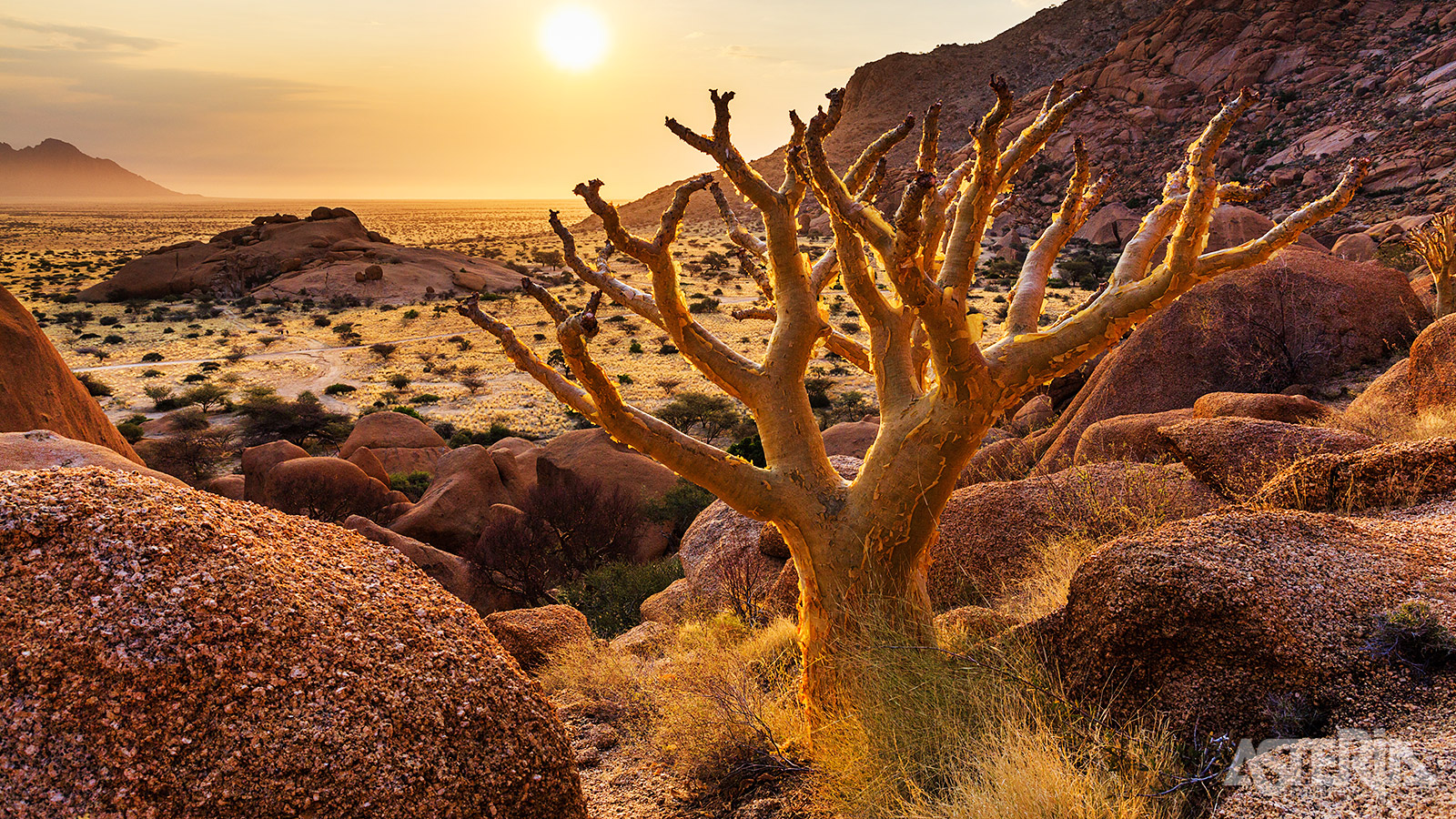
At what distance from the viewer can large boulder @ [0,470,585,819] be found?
195cm

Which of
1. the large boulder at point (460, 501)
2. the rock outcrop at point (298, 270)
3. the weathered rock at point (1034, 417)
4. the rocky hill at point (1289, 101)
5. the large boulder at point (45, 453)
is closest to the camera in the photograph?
the large boulder at point (45, 453)

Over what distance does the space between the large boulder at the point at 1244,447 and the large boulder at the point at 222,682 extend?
16.3 ft

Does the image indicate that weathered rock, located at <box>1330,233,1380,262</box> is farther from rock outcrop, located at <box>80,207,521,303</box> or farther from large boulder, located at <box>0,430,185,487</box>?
rock outcrop, located at <box>80,207,521,303</box>

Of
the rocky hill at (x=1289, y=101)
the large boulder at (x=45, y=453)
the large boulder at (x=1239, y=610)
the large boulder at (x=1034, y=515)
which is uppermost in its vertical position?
the rocky hill at (x=1289, y=101)

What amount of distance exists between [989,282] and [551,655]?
36.9m

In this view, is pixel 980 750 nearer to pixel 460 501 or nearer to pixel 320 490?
pixel 460 501

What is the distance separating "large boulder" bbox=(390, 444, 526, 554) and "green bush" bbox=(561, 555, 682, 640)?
236 centimetres

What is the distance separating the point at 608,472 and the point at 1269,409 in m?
9.52

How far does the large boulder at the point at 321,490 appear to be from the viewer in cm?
1203

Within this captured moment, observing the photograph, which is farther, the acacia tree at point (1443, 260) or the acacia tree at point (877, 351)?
the acacia tree at point (1443, 260)

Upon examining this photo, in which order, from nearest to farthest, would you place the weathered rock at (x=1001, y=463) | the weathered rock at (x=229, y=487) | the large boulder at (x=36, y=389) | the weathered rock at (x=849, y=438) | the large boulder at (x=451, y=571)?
the weathered rock at (x=1001, y=463)
the large boulder at (x=451, y=571)
the large boulder at (x=36, y=389)
the weathered rock at (x=849, y=438)
the weathered rock at (x=229, y=487)

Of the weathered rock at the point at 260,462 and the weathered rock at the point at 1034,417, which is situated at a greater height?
the weathered rock at the point at 1034,417

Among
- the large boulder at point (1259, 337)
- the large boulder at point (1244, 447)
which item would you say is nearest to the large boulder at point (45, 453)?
the large boulder at point (1244, 447)

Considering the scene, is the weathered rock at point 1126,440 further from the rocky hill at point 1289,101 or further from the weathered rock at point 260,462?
the rocky hill at point 1289,101
